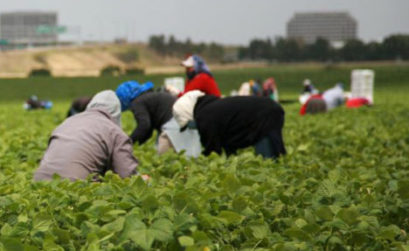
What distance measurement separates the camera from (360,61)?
110m

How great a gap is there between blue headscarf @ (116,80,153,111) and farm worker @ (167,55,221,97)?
1.24m

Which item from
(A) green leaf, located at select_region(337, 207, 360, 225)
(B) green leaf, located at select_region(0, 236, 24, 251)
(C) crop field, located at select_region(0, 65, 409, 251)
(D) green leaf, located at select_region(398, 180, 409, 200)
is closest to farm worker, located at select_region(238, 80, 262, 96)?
(C) crop field, located at select_region(0, 65, 409, 251)

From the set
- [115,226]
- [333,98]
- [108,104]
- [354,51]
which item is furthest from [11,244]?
[354,51]

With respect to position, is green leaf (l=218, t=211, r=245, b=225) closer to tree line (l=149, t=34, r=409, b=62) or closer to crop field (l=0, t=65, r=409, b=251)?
crop field (l=0, t=65, r=409, b=251)

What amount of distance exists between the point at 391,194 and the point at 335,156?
4048 millimetres

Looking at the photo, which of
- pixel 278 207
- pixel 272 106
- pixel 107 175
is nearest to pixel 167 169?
pixel 107 175

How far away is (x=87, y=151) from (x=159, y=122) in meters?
2.76

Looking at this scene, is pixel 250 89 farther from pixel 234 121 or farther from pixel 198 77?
pixel 234 121

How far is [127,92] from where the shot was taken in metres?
8.47

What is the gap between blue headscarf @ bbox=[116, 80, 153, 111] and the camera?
8.35 meters

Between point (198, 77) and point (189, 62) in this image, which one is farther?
point (189, 62)

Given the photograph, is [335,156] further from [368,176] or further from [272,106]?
[368,176]

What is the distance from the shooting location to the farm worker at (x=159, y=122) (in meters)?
8.73

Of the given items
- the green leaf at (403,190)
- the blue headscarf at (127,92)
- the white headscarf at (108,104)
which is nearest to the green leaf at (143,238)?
the green leaf at (403,190)
